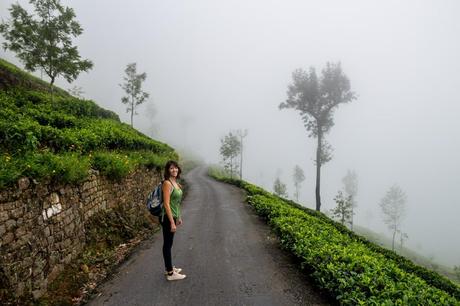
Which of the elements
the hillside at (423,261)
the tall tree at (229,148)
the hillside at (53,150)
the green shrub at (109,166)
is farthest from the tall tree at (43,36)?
the hillside at (423,261)

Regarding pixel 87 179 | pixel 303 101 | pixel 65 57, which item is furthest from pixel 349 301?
pixel 303 101

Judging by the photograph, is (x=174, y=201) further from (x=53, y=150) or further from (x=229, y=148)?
(x=229, y=148)

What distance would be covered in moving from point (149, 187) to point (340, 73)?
75.2ft

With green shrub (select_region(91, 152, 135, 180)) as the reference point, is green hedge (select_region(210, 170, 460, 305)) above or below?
below

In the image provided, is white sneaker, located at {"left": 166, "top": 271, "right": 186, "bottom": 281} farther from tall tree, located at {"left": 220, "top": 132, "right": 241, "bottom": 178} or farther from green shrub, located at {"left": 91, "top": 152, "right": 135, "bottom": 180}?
tall tree, located at {"left": 220, "top": 132, "right": 241, "bottom": 178}

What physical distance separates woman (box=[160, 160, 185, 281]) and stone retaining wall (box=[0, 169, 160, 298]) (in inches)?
95.1

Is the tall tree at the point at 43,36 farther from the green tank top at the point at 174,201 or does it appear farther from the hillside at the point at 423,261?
the hillside at the point at 423,261

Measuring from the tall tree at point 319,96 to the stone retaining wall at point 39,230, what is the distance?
2392cm

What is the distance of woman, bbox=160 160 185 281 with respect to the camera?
5.69 meters

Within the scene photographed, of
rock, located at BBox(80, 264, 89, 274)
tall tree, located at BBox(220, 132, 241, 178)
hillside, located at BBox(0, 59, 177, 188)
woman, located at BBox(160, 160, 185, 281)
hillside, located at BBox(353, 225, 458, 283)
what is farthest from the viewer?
Answer: tall tree, located at BBox(220, 132, 241, 178)

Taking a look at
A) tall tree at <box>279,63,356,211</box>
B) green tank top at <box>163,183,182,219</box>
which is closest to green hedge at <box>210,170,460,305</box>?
green tank top at <box>163,183,182,219</box>

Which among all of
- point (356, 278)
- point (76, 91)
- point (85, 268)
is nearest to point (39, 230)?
point (85, 268)

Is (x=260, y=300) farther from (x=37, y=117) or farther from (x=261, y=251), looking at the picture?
(x=37, y=117)

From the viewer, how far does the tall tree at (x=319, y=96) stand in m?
27.8
